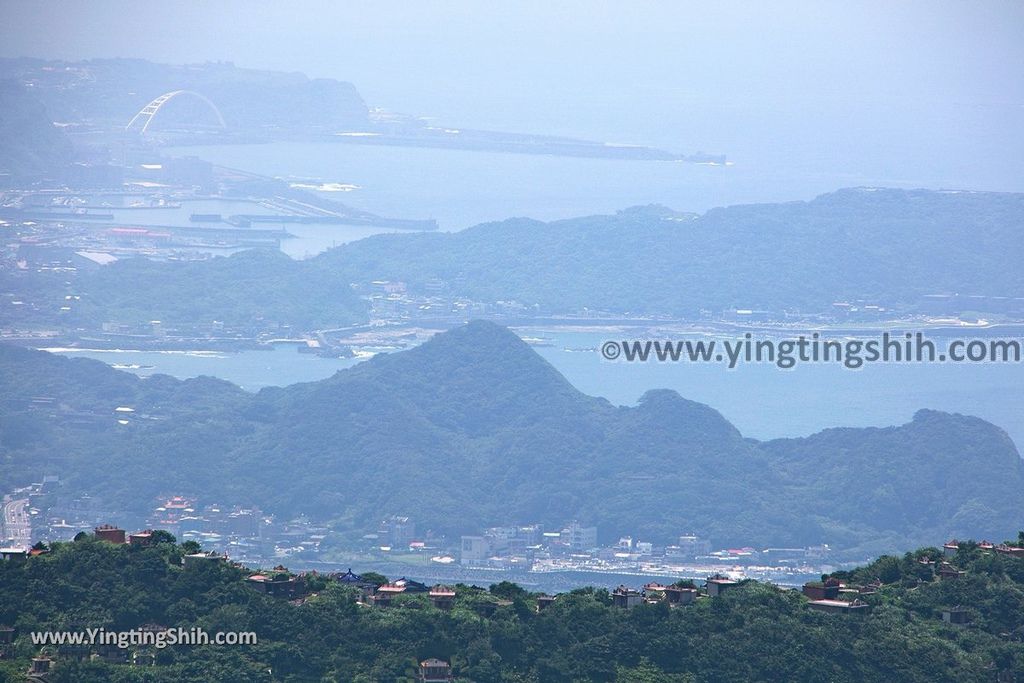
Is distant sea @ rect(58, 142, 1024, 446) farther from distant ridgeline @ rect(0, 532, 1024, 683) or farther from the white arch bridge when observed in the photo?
distant ridgeline @ rect(0, 532, 1024, 683)

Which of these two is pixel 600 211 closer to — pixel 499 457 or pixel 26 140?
pixel 26 140

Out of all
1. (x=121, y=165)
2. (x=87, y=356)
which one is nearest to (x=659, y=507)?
(x=87, y=356)

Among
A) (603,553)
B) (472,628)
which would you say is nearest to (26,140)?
(603,553)

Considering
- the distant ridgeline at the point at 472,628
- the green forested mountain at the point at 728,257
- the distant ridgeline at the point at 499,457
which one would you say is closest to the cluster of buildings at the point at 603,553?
the distant ridgeline at the point at 499,457

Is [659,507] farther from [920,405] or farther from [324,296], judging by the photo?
[324,296]
